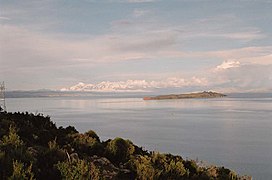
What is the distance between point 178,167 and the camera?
1364 cm

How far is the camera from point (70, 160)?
1168cm

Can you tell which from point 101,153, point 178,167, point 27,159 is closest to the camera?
point 27,159

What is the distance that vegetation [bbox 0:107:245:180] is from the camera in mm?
10156

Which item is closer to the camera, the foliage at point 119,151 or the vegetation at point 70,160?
the vegetation at point 70,160

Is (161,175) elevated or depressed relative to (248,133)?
elevated

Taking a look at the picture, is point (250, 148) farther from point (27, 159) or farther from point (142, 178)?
point (27, 159)

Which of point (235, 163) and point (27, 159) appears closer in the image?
point (27, 159)

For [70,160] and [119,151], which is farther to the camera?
[119,151]

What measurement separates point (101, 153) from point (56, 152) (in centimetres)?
381

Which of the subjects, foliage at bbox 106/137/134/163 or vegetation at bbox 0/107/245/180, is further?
foliage at bbox 106/137/134/163

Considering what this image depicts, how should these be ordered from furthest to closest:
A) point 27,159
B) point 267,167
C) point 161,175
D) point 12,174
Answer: point 267,167, point 161,175, point 27,159, point 12,174

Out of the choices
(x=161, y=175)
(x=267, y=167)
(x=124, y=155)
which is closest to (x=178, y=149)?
(x=267, y=167)

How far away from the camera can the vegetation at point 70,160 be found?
10156 millimetres

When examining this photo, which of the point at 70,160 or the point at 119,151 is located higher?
the point at 70,160
